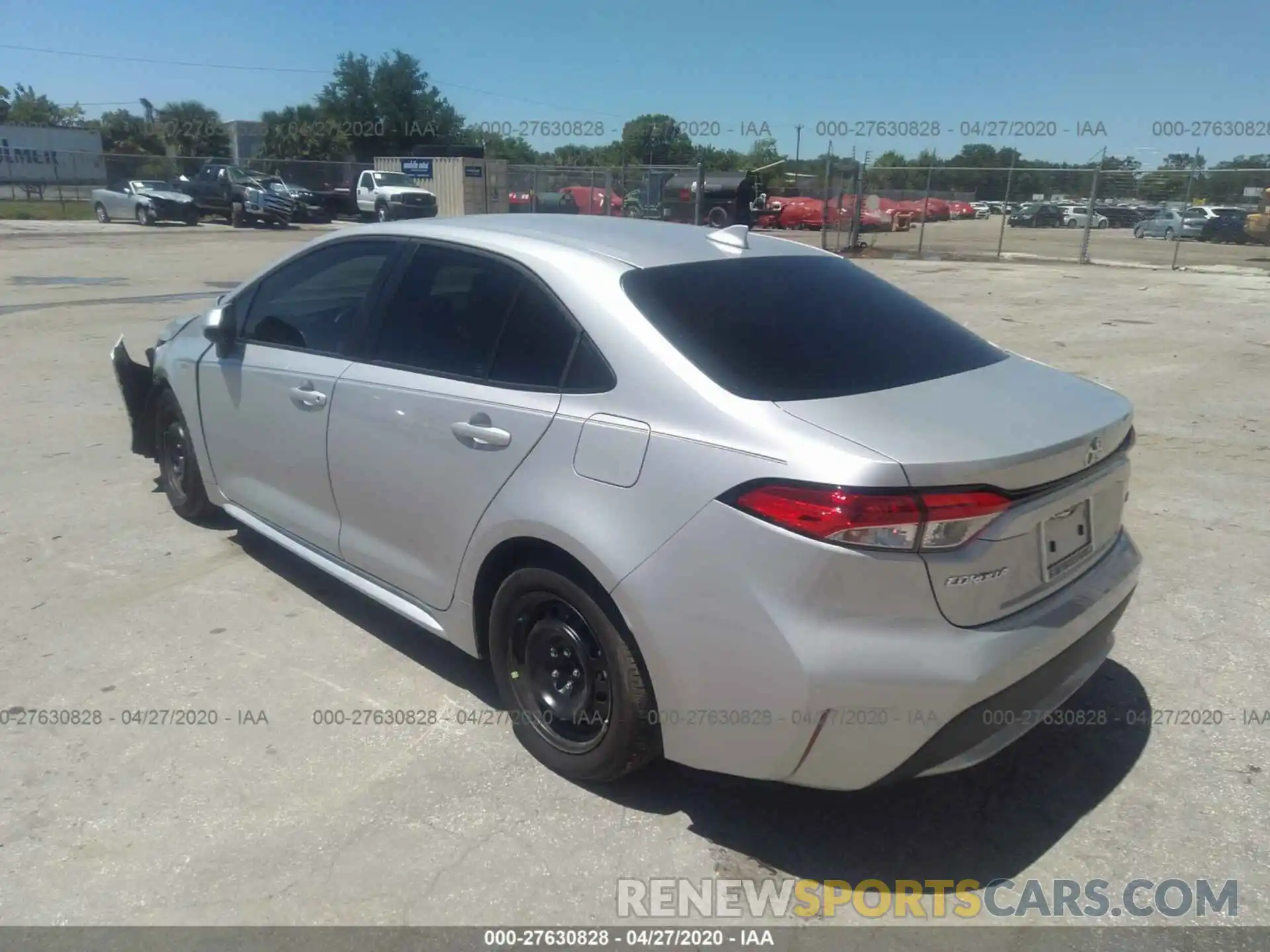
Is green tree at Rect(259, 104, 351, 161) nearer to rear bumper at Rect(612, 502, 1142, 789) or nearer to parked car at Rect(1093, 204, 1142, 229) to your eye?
parked car at Rect(1093, 204, 1142, 229)

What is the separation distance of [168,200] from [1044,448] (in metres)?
35.3

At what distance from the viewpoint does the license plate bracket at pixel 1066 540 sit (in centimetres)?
258

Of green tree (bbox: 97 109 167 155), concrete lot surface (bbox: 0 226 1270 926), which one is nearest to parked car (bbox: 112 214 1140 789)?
concrete lot surface (bbox: 0 226 1270 926)

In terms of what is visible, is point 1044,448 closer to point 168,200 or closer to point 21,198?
point 168,200

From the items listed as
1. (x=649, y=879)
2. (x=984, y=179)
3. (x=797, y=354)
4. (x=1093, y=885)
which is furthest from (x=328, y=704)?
(x=984, y=179)

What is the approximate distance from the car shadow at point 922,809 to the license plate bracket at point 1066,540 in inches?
31.6

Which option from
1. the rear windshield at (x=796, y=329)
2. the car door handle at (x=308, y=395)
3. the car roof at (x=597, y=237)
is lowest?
the car door handle at (x=308, y=395)

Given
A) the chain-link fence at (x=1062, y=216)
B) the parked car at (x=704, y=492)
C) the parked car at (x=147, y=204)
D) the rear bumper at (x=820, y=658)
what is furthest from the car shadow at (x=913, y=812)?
the parked car at (x=147, y=204)

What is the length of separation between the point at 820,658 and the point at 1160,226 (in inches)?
1357

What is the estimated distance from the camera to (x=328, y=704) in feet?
11.5

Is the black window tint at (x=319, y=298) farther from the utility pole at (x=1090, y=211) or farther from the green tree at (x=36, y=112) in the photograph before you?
the green tree at (x=36, y=112)

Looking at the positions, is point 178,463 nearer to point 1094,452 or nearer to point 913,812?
point 913,812

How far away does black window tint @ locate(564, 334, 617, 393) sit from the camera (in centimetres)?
282

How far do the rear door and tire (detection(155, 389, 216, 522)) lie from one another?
1.67 metres
